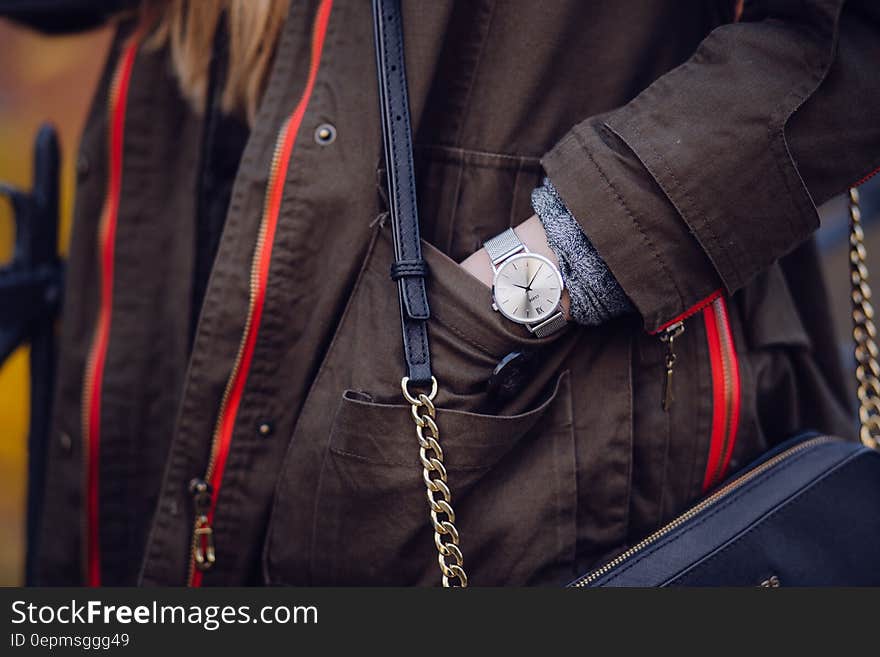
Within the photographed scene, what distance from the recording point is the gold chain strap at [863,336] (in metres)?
1.07

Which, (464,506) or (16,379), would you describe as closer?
(464,506)

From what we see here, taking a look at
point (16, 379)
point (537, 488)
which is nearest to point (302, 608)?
point (537, 488)

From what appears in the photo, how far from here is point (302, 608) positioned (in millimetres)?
996

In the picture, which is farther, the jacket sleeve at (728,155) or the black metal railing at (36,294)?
the black metal railing at (36,294)

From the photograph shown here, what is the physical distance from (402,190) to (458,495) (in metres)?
0.39

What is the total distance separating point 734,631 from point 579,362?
0.37 m

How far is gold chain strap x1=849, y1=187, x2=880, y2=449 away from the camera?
1.07 metres

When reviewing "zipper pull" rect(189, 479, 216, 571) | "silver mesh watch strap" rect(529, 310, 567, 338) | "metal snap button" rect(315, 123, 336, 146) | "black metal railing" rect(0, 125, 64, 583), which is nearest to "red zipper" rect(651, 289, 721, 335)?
"silver mesh watch strap" rect(529, 310, 567, 338)

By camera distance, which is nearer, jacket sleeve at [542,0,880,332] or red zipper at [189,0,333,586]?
jacket sleeve at [542,0,880,332]

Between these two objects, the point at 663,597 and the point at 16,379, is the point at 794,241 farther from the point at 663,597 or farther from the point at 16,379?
the point at 16,379

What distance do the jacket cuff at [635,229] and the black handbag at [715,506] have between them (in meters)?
0.21

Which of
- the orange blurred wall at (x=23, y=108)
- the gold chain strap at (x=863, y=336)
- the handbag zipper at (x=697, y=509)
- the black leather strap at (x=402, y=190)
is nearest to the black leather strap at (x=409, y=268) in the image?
the black leather strap at (x=402, y=190)

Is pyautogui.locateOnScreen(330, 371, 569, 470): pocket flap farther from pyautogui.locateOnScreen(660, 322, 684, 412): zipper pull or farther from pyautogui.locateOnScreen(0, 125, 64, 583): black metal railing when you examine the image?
pyautogui.locateOnScreen(0, 125, 64, 583): black metal railing

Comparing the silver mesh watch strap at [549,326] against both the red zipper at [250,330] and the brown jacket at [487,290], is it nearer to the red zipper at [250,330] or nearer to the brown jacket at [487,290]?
the brown jacket at [487,290]
